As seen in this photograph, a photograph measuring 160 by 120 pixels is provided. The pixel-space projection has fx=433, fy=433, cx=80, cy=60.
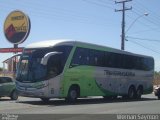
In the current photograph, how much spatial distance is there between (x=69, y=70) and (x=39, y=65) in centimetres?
181

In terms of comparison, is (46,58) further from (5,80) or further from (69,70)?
(5,80)

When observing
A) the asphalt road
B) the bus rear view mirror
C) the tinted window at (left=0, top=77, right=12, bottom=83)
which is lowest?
the asphalt road

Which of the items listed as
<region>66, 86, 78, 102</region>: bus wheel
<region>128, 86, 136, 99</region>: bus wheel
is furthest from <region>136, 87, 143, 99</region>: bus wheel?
<region>66, 86, 78, 102</region>: bus wheel

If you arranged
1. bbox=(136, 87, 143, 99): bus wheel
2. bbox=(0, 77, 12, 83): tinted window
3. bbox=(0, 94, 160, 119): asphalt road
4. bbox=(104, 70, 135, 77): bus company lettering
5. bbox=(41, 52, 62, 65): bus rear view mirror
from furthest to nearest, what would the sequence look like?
bbox=(136, 87, 143, 99): bus wheel < bbox=(104, 70, 135, 77): bus company lettering < bbox=(0, 77, 12, 83): tinted window < bbox=(41, 52, 62, 65): bus rear view mirror < bbox=(0, 94, 160, 119): asphalt road

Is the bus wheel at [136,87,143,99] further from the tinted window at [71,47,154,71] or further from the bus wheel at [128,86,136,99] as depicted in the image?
the tinted window at [71,47,154,71]

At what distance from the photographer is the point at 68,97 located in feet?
77.9

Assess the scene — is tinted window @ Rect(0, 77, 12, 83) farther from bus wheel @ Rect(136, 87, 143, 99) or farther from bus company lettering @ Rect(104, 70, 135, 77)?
bus wheel @ Rect(136, 87, 143, 99)

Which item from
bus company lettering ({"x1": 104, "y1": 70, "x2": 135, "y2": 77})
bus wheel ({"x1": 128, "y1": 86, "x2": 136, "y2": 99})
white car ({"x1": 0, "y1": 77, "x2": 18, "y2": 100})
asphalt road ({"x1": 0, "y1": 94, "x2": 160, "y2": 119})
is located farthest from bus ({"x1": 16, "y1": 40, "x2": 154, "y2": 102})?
white car ({"x1": 0, "y1": 77, "x2": 18, "y2": 100})

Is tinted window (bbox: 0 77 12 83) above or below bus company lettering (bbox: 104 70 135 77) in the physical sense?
below

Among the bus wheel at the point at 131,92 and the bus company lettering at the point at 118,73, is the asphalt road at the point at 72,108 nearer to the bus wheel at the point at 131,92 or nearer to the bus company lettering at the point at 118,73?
the bus company lettering at the point at 118,73

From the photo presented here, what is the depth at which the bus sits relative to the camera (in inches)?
886

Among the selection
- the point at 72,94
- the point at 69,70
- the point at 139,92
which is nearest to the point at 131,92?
the point at 139,92

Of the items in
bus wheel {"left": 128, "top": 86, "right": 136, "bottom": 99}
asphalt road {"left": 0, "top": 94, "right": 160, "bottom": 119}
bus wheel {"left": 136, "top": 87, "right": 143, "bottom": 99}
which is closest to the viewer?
asphalt road {"left": 0, "top": 94, "right": 160, "bottom": 119}

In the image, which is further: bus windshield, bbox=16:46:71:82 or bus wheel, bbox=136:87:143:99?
bus wheel, bbox=136:87:143:99
